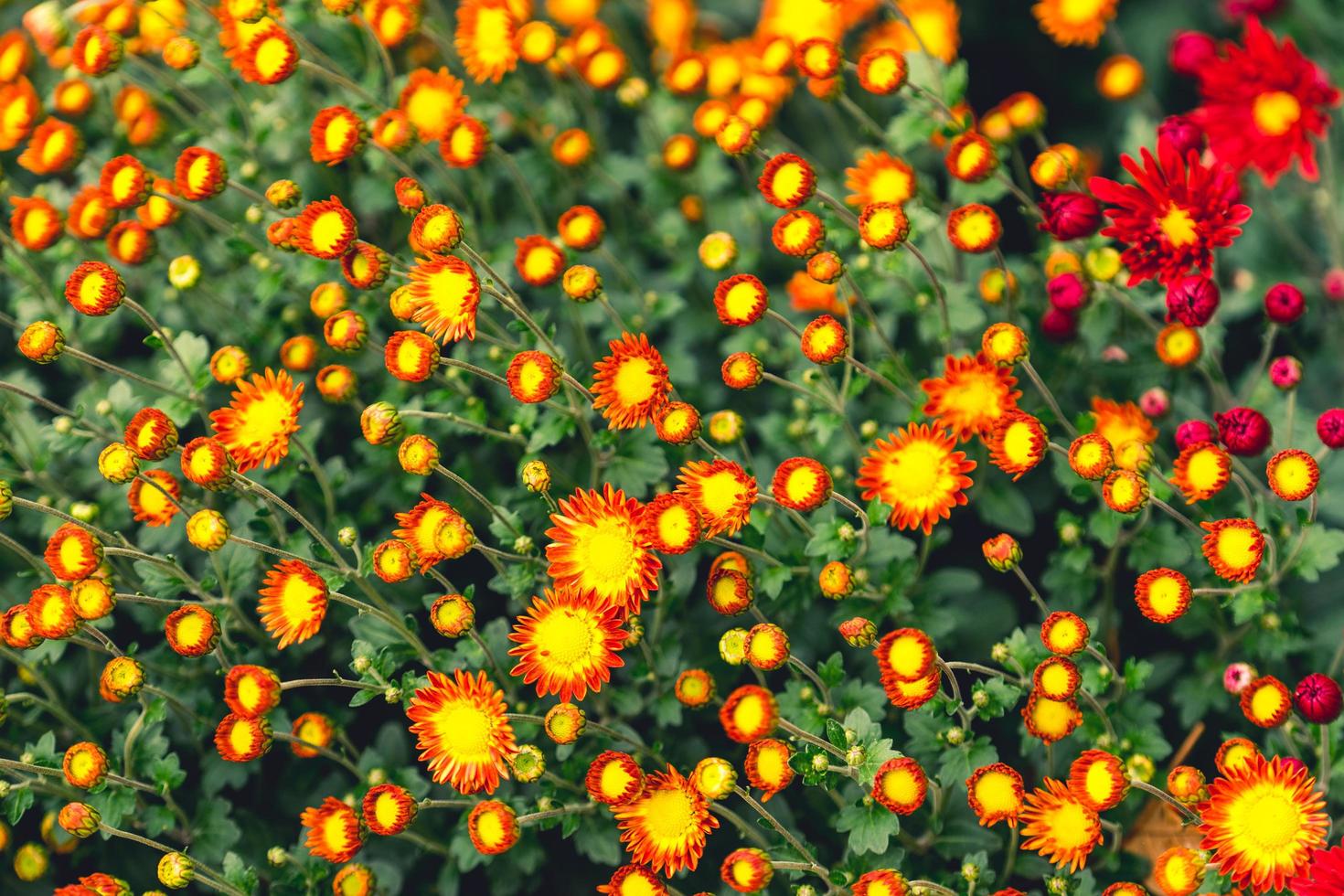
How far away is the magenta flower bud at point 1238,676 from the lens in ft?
5.93

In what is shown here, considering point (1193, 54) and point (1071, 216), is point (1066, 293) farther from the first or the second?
point (1193, 54)

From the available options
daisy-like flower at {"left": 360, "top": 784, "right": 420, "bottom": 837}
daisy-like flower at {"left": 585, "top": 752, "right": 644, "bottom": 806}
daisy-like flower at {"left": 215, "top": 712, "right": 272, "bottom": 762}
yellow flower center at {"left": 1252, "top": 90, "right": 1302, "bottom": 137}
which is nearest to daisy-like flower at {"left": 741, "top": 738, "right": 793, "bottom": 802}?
daisy-like flower at {"left": 585, "top": 752, "right": 644, "bottom": 806}

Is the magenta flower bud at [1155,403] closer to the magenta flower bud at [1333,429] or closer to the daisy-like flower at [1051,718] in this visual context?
the magenta flower bud at [1333,429]

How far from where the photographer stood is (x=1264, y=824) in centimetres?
157

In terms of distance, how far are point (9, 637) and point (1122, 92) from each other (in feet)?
7.41

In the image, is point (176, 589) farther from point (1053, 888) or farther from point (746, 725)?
point (1053, 888)

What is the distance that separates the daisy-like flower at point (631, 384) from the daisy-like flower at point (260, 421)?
49cm

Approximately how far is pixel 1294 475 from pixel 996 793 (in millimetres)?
617

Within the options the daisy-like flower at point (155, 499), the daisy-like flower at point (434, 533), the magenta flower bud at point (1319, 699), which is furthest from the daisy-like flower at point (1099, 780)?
the daisy-like flower at point (155, 499)

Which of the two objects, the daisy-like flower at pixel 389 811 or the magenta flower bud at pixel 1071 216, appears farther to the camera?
the magenta flower bud at pixel 1071 216

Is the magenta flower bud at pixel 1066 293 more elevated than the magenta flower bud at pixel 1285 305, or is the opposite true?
the magenta flower bud at pixel 1285 305

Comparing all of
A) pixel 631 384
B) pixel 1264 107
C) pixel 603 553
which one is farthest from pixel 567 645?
pixel 1264 107

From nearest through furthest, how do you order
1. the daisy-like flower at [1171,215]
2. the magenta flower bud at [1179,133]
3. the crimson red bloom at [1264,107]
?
the daisy-like flower at [1171,215]
the magenta flower bud at [1179,133]
the crimson red bloom at [1264,107]

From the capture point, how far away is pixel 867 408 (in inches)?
83.9
